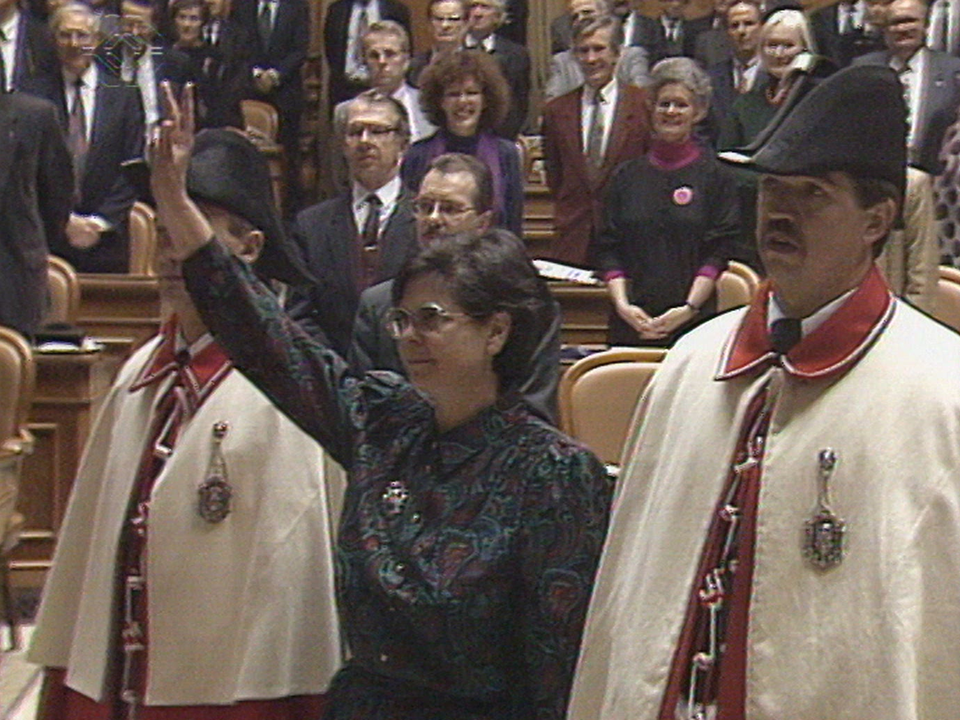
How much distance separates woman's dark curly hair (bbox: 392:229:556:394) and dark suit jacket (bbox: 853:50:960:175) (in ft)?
14.2

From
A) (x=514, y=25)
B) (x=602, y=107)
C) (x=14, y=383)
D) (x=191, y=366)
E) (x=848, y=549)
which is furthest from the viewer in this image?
(x=514, y=25)

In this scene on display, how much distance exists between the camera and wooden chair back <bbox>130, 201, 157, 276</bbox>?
8016 millimetres

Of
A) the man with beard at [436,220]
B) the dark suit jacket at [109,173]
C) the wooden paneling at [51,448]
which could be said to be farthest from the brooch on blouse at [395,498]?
the dark suit jacket at [109,173]

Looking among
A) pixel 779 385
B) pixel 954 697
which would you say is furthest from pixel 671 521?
pixel 954 697

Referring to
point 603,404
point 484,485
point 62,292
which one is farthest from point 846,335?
point 62,292

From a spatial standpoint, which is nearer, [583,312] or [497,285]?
[497,285]

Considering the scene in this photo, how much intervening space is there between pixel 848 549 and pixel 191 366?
131cm

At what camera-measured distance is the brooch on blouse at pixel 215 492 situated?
9.97ft

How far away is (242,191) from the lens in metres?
3.12

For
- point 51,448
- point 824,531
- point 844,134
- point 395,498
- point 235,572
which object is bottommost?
point 51,448

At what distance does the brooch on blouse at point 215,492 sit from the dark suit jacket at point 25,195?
11.7ft

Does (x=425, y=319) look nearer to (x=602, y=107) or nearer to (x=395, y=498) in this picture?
(x=395, y=498)

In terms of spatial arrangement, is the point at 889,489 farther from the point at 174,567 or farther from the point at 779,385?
the point at 174,567

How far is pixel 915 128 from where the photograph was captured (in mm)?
6973
